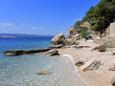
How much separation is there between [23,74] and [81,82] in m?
5.53

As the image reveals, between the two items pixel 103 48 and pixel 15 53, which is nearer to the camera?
pixel 103 48

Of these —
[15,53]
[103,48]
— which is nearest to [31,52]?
[15,53]

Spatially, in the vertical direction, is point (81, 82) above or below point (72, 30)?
below

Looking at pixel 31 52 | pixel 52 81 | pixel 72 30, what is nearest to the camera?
pixel 52 81

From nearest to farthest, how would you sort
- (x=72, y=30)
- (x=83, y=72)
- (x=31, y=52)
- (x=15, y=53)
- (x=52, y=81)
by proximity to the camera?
(x=52, y=81)
(x=83, y=72)
(x=15, y=53)
(x=31, y=52)
(x=72, y=30)

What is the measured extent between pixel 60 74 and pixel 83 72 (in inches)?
67.9

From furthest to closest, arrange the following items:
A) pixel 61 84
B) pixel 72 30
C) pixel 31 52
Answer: pixel 72 30
pixel 31 52
pixel 61 84

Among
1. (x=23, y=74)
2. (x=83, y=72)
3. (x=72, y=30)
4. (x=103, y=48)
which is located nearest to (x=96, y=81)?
(x=83, y=72)

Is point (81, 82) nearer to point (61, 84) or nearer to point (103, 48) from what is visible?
point (61, 84)

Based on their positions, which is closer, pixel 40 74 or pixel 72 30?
pixel 40 74

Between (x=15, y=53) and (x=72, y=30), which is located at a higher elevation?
(x=72, y=30)

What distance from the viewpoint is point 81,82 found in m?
15.9

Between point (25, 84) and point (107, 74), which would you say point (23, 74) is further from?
point (107, 74)

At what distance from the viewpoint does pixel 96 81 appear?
50.7ft
